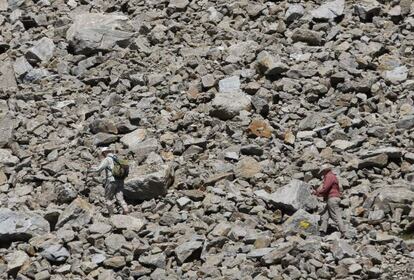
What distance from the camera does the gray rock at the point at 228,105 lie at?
17156mm

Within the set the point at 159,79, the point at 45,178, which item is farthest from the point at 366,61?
the point at 45,178

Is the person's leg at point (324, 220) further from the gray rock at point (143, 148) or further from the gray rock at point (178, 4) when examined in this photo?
the gray rock at point (178, 4)

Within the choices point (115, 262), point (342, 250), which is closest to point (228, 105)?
point (115, 262)

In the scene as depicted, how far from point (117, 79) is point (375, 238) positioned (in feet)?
28.1

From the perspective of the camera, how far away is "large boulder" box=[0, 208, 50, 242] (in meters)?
13.8

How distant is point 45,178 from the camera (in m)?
15.7

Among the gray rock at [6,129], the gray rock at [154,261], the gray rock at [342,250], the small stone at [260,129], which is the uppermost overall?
the gray rock at [342,250]

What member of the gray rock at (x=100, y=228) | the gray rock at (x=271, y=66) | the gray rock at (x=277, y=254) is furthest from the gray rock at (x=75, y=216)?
the gray rock at (x=271, y=66)

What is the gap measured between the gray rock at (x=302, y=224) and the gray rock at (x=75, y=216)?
3776 mm

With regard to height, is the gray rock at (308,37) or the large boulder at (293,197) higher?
the gray rock at (308,37)

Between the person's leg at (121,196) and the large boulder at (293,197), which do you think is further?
the person's leg at (121,196)

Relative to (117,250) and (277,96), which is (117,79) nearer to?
(277,96)

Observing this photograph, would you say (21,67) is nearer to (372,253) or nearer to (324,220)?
(324,220)

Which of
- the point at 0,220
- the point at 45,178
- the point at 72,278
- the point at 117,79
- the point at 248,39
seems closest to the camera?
the point at 72,278
